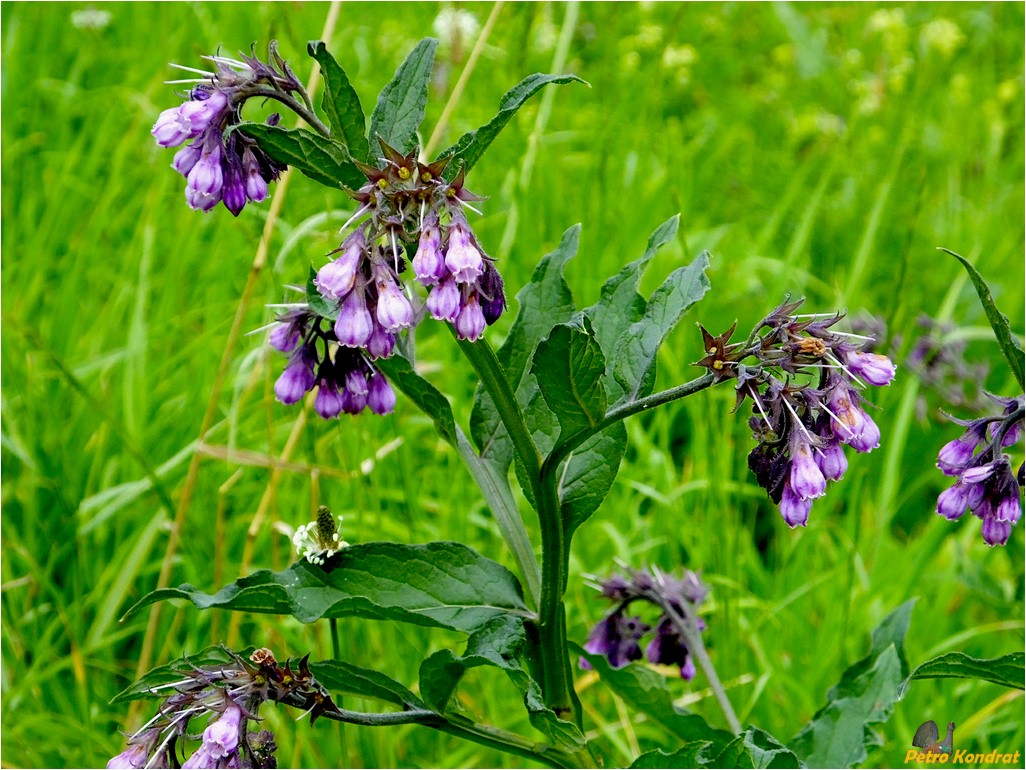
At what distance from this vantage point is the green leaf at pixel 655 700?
1.96 metres

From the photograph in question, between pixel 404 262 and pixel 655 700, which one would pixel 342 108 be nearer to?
pixel 404 262

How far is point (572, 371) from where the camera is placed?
1426 mm

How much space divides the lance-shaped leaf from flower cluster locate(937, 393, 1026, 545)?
27.1 inches

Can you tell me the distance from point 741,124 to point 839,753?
13.3ft

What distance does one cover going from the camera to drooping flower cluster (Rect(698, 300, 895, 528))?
1441 millimetres

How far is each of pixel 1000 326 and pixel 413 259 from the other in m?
0.83

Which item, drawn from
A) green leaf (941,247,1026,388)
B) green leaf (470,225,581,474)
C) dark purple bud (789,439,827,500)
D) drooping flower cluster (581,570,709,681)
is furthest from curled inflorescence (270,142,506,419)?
drooping flower cluster (581,570,709,681)

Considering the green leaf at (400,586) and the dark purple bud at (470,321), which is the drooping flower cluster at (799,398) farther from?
the green leaf at (400,586)

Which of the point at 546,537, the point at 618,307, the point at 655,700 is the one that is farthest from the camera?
the point at 655,700

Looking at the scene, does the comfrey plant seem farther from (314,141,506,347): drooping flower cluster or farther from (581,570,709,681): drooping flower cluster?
(581,570,709,681): drooping flower cluster

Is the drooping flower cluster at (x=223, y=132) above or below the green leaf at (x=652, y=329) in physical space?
above

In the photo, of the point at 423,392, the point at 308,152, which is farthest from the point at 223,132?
the point at 423,392

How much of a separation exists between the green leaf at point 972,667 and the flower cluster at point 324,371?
36.1 inches

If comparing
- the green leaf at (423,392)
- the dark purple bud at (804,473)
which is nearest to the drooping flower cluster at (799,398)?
the dark purple bud at (804,473)
